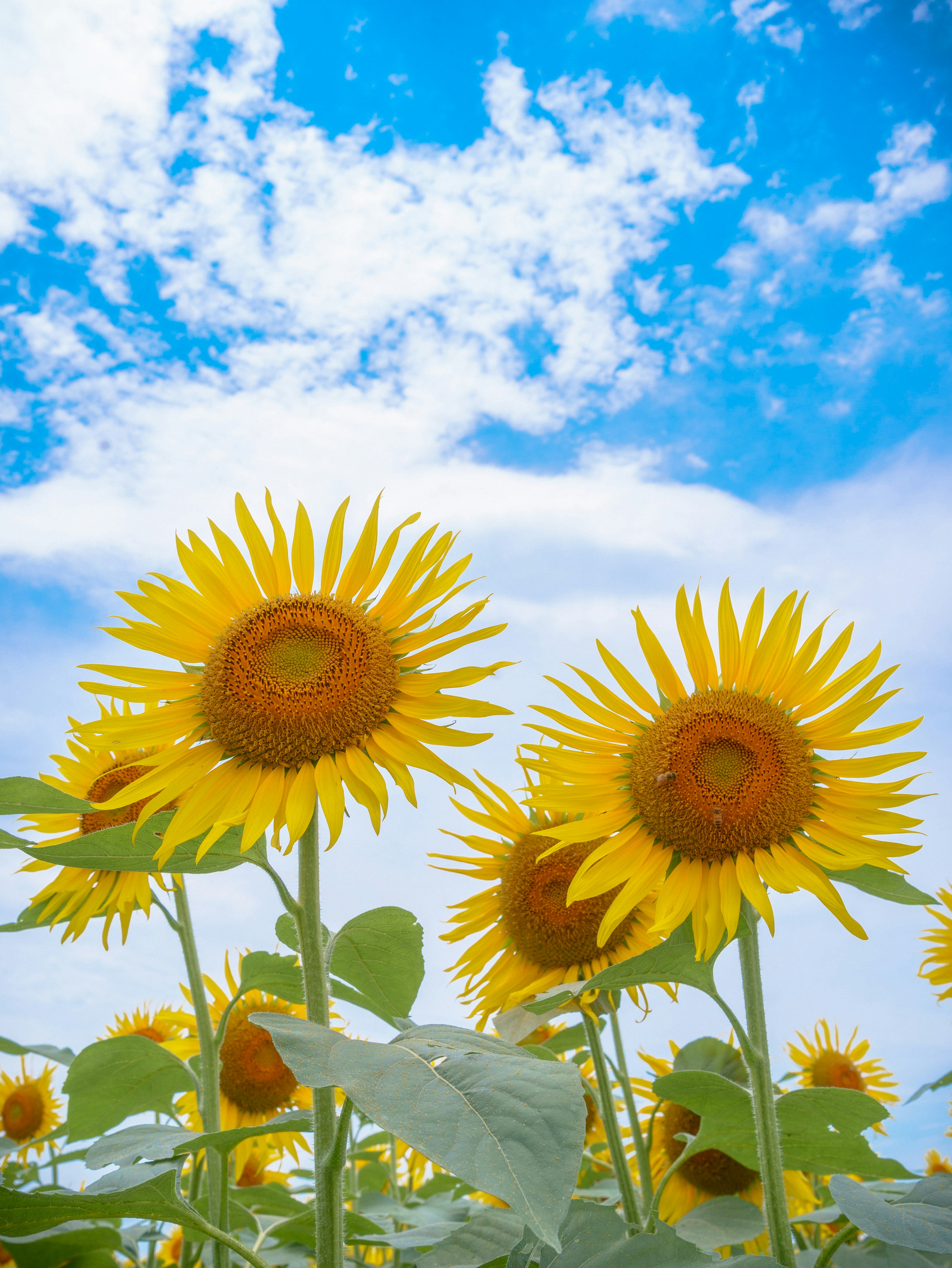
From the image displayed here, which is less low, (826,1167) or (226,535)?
(226,535)

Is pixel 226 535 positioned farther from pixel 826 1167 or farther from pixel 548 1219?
pixel 826 1167

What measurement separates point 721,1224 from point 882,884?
3.42 ft

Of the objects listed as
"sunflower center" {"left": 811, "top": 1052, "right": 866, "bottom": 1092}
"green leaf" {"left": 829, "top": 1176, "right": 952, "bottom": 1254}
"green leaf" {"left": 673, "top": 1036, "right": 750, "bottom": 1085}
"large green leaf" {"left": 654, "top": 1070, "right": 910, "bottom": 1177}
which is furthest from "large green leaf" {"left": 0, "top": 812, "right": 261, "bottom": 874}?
"sunflower center" {"left": 811, "top": 1052, "right": 866, "bottom": 1092}

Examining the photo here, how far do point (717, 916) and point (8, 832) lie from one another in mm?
1526

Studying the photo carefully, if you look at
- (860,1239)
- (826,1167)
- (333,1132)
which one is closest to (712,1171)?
(860,1239)

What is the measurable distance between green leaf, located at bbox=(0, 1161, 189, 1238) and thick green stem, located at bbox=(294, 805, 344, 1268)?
272 mm

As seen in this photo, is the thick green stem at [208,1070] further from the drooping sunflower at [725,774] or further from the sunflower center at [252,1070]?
the drooping sunflower at [725,774]

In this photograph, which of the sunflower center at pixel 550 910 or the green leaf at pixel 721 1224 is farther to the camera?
the sunflower center at pixel 550 910

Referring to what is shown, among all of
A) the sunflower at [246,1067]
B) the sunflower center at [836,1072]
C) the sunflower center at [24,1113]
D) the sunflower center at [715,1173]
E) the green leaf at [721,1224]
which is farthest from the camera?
the sunflower center at [24,1113]

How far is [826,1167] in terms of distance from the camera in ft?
8.24

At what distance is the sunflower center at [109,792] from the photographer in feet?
10.6

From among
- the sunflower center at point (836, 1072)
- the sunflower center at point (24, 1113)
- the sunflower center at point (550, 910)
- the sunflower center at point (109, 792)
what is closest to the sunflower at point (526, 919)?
the sunflower center at point (550, 910)

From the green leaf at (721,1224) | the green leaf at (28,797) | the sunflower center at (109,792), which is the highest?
the sunflower center at (109,792)

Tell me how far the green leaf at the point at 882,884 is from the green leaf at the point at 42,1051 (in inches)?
98.7
